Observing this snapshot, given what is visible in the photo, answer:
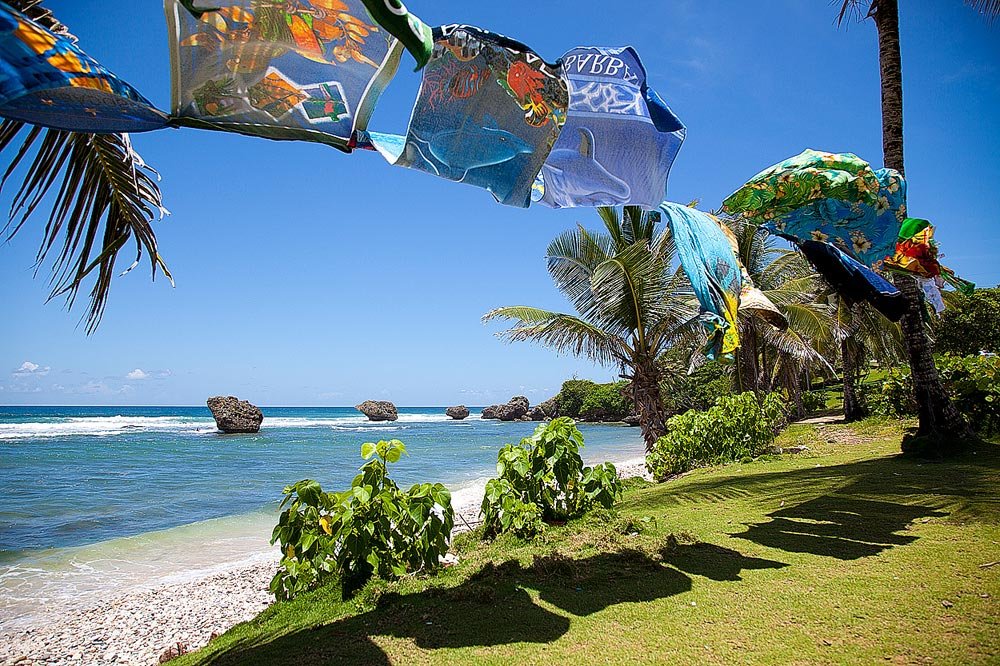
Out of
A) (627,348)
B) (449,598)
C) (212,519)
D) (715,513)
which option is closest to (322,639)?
(449,598)

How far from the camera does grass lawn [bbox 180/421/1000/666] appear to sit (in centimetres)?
254

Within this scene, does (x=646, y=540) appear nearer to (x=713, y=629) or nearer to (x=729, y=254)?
(x=713, y=629)

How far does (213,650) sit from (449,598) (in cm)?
152

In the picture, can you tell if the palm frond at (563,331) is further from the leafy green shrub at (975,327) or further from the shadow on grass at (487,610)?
the leafy green shrub at (975,327)

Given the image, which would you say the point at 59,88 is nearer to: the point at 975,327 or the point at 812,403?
the point at 812,403

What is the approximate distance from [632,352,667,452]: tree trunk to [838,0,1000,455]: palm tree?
11.2 ft

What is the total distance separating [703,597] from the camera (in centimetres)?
317

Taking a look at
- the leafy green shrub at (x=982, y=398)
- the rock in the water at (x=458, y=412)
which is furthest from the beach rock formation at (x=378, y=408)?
the leafy green shrub at (x=982, y=398)

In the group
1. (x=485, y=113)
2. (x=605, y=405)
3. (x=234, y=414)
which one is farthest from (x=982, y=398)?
(x=605, y=405)

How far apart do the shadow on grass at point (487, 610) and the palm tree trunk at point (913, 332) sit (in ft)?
17.5

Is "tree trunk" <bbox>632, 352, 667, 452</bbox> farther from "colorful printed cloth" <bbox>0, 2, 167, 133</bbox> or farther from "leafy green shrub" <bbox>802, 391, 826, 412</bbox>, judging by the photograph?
"leafy green shrub" <bbox>802, 391, 826, 412</bbox>

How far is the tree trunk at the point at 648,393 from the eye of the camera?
29.9 ft

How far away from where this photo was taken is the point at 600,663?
2.47m

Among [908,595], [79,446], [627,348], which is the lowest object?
[79,446]
